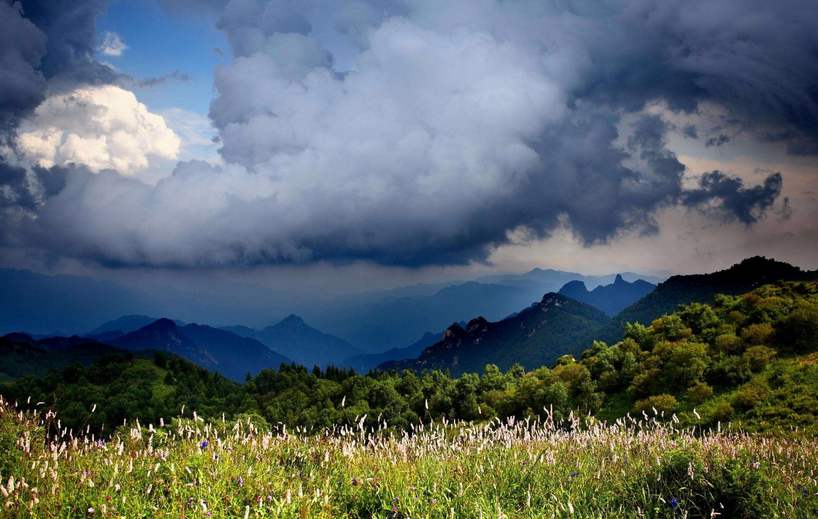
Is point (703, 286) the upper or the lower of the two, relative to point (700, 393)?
upper

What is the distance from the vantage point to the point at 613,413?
37750mm

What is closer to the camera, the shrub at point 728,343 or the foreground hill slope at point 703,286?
the shrub at point 728,343

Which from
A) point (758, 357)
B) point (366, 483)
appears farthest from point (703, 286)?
point (366, 483)

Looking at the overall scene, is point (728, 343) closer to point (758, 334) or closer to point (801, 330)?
point (758, 334)

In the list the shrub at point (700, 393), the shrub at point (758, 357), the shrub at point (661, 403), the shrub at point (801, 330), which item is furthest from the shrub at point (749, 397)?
the shrub at point (801, 330)

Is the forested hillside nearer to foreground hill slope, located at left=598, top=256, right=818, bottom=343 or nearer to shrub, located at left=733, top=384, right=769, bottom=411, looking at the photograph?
shrub, located at left=733, top=384, right=769, bottom=411

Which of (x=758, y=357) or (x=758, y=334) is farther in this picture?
(x=758, y=334)

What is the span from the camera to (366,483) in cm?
762

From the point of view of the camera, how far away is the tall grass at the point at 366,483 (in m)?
6.13

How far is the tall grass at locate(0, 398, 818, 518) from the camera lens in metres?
6.13

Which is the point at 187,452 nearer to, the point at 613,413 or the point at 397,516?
the point at 397,516

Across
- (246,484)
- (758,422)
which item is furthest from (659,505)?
(758,422)

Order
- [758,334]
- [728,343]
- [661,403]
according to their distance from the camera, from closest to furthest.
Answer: [661,403] < [758,334] < [728,343]

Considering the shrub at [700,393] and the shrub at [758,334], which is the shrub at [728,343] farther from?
the shrub at [700,393]
